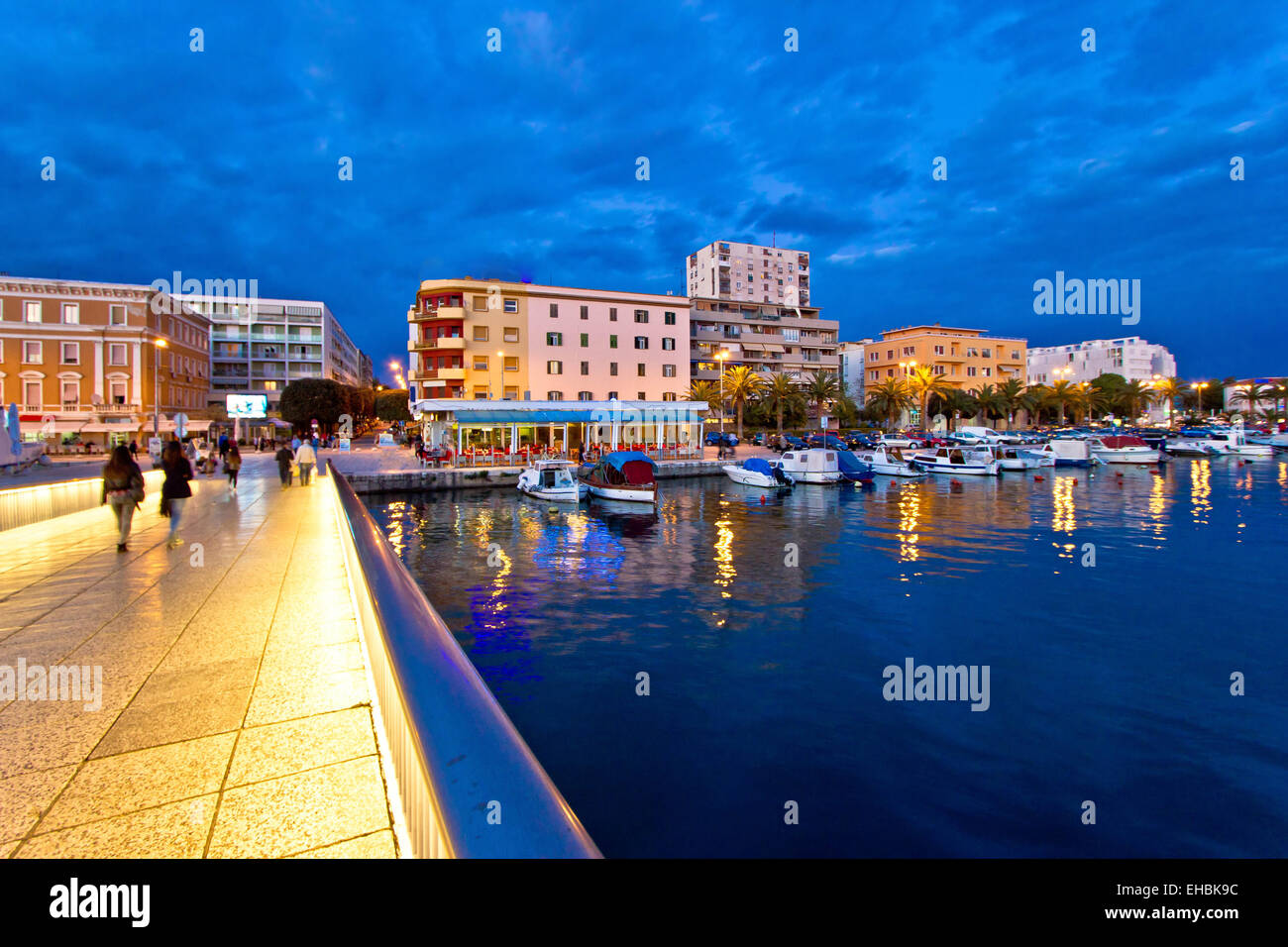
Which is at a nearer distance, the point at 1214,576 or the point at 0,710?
the point at 0,710

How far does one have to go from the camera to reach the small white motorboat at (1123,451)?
6338 centimetres

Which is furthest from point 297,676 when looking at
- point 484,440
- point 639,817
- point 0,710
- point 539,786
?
point 484,440

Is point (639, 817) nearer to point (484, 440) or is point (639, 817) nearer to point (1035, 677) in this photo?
point (1035, 677)

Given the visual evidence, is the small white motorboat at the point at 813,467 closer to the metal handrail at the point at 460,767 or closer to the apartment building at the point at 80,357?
the metal handrail at the point at 460,767

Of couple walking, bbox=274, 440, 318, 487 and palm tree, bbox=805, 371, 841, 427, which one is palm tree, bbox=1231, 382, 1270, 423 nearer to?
palm tree, bbox=805, 371, 841, 427

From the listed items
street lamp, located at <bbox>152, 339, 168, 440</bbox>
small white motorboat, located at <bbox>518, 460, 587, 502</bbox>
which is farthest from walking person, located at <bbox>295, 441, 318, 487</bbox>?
street lamp, located at <bbox>152, 339, 168, 440</bbox>

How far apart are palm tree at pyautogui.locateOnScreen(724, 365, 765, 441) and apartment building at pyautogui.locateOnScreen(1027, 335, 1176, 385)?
112700 mm

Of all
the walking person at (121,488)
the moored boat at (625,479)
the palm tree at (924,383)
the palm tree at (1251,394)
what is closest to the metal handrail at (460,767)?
the walking person at (121,488)

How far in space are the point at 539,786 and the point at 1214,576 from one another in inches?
1005

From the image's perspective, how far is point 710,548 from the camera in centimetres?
2516

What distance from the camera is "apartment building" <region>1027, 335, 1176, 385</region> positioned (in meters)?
162

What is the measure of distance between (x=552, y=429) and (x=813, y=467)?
21.4 metres

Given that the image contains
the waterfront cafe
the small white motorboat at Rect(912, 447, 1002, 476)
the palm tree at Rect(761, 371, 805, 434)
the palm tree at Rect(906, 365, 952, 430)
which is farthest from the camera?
the palm tree at Rect(906, 365, 952, 430)

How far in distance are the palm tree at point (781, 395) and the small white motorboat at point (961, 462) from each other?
1973 centimetres
